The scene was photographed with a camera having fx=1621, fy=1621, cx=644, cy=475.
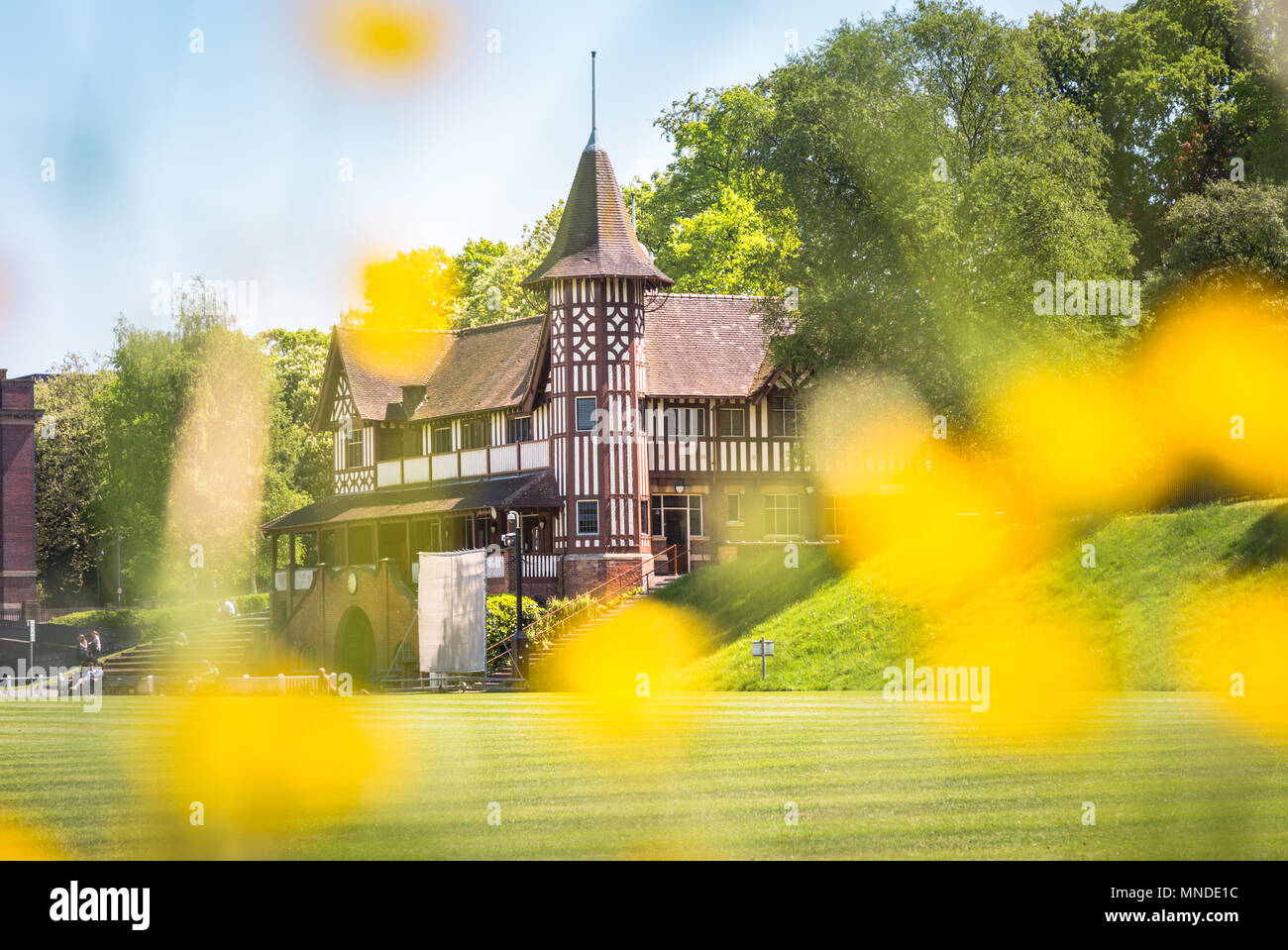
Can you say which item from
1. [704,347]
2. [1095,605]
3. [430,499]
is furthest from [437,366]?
[1095,605]

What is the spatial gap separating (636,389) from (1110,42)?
1788 centimetres

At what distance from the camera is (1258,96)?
47281 millimetres

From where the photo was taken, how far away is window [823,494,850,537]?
162ft

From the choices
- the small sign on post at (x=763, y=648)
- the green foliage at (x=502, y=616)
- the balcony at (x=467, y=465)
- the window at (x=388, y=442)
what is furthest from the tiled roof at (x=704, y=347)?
the small sign on post at (x=763, y=648)

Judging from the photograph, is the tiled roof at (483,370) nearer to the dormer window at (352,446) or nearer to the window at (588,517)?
the dormer window at (352,446)

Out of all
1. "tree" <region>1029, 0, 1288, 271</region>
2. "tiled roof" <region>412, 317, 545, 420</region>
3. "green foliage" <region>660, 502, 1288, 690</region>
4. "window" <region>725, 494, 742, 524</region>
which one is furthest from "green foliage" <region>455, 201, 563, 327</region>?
"green foliage" <region>660, 502, 1288, 690</region>

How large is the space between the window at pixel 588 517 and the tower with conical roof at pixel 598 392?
1.1 inches

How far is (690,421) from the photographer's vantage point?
159 ft

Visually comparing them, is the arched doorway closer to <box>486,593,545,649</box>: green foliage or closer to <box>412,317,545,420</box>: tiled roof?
<box>412,317,545,420</box>: tiled roof

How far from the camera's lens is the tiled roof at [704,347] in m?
48.1

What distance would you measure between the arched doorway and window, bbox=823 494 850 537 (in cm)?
1442
